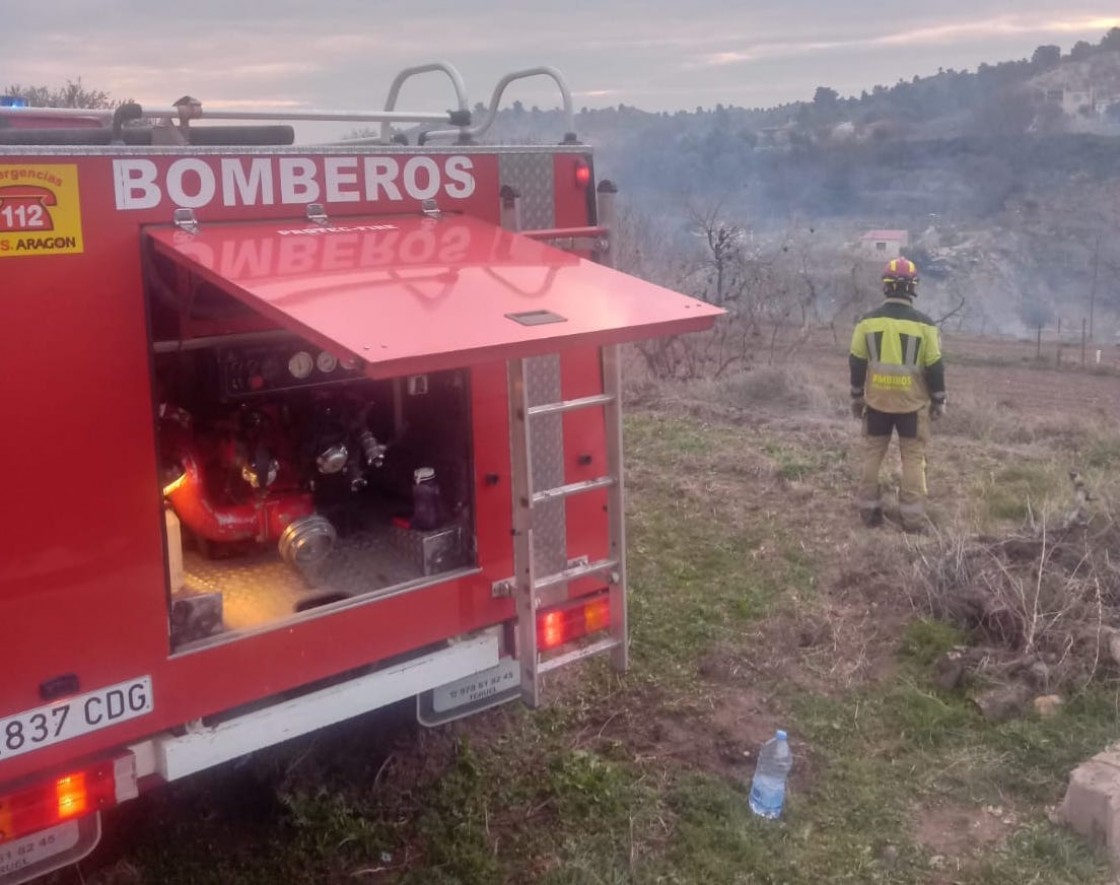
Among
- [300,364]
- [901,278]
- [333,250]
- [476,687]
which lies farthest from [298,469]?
[901,278]

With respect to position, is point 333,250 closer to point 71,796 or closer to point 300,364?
point 300,364

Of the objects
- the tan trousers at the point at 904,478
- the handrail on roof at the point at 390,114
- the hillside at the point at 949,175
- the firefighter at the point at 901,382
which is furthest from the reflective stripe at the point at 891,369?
the hillside at the point at 949,175

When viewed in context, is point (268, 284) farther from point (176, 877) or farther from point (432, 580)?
point (176, 877)

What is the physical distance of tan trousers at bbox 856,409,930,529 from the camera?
7426 mm

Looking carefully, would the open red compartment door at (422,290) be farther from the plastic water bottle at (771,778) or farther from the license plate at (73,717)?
the plastic water bottle at (771,778)

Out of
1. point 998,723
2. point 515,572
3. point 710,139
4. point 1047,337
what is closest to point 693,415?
point 998,723

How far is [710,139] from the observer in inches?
2111

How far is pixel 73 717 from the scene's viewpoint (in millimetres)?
2961

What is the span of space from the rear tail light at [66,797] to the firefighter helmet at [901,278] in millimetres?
6228

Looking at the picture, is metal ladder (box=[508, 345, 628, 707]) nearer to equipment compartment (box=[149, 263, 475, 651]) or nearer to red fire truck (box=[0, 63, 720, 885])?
red fire truck (box=[0, 63, 720, 885])

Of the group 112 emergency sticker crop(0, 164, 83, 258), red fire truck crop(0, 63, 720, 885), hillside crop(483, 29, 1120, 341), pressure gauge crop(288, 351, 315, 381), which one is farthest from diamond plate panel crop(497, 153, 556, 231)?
hillside crop(483, 29, 1120, 341)

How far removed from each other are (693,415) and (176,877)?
7.56m

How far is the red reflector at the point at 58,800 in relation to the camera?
9.46 ft

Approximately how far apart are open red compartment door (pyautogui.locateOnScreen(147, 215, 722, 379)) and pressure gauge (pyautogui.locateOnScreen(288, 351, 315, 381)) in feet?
1.91
